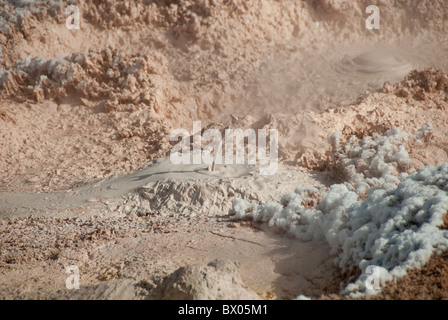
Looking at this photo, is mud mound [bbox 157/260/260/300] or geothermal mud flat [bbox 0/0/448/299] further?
geothermal mud flat [bbox 0/0/448/299]

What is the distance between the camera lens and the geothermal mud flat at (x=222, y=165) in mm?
3037

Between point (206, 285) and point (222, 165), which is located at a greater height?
point (222, 165)

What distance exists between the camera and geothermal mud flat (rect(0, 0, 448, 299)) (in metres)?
3.04

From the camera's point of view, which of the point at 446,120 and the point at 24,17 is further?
the point at 24,17

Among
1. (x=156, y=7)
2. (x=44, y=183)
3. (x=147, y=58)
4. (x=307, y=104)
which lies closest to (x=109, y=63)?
(x=147, y=58)

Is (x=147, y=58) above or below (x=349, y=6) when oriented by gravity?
below

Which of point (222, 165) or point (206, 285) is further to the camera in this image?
point (222, 165)

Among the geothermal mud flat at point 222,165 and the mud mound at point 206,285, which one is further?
the geothermal mud flat at point 222,165

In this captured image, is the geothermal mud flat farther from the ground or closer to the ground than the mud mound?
farther from the ground

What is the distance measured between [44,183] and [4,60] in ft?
11.1

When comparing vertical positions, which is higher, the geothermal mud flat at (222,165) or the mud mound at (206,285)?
the geothermal mud flat at (222,165)

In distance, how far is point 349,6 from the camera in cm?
824

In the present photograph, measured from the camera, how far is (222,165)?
5.04 metres
